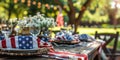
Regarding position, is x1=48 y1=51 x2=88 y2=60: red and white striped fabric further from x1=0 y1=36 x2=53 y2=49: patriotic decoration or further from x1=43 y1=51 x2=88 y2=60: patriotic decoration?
x1=0 y1=36 x2=53 y2=49: patriotic decoration

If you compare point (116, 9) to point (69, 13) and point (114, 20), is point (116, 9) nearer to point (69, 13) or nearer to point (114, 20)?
point (114, 20)

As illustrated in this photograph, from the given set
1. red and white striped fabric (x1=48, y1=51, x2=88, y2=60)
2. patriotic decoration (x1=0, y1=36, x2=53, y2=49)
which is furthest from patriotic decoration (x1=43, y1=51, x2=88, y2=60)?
patriotic decoration (x1=0, y1=36, x2=53, y2=49)

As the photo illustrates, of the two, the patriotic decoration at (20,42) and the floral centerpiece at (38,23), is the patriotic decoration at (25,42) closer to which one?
the patriotic decoration at (20,42)

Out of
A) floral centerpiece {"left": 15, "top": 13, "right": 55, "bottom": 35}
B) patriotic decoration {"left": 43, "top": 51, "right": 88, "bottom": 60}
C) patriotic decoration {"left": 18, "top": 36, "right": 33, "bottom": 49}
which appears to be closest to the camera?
patriotic decoration {"left": 18, "top": 36, "right": 33, "bottom": 49}

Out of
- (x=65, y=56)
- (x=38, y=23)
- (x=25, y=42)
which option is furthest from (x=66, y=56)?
(x=38, y=23)

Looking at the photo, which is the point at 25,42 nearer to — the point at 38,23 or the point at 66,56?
the point at 66,56

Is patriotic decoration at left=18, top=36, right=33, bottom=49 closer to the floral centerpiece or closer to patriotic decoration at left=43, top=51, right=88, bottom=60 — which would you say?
patriotic decoration at left=43, top=51, right=88, bottom=60

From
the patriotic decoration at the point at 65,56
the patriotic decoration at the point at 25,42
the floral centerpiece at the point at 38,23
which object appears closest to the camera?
the patriotic decoration at the point at 25,42

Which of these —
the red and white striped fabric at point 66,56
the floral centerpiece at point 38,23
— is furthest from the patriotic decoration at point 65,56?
the floral centerpiece at point 38,23

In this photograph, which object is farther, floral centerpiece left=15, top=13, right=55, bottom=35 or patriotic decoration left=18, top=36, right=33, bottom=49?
floral centerpiece left=15, top=13, right=55, bottom=35

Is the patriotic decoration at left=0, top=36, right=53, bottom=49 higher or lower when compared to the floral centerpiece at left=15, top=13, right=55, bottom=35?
lower

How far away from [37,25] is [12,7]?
19014mm

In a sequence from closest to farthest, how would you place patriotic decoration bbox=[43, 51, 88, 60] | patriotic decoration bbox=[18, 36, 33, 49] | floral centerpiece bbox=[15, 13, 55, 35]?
patriotic decoration bbox=[18, 36, 33, 49] < patriotic decoration bbox=[43, 51, 88, 60] < floral centerpiece bbox=[15, 13, 55, 35]

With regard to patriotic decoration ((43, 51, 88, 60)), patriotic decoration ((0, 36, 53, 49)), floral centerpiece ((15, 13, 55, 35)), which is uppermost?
floral centerpiece ((15, 13, 55, 35))
